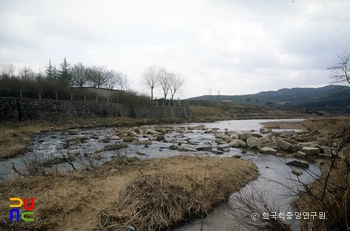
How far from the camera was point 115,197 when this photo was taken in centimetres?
467

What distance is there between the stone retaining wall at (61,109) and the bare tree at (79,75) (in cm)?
1717

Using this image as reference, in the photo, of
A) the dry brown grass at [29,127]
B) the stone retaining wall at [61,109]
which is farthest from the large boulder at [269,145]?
the stone retaining wall at [61,109]

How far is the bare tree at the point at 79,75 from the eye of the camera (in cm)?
5062

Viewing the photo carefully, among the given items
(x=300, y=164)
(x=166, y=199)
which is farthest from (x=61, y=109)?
(x=300, y=164)

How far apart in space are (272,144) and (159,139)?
880cm

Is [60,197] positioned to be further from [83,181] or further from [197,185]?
[197,185]

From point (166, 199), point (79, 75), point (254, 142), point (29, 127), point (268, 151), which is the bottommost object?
point (268, 151)

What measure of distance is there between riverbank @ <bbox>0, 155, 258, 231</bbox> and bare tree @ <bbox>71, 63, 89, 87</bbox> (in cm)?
4975

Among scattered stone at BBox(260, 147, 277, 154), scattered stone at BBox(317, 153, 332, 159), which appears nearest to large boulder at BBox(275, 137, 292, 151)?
scattered stone at BBox(260, 147, 277, 154)

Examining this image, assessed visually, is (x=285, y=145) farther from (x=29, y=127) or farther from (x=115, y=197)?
(x=29, y=127)

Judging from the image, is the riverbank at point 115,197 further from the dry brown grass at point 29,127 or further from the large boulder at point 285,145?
the dry brown grass at point 29,127

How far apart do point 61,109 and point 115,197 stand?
28991mm

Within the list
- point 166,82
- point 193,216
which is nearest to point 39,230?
point 193,216

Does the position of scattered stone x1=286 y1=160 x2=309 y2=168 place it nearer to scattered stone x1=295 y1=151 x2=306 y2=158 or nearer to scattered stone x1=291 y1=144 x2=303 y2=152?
scattered stone x1=295 y1=151 x2=306 y2=158
